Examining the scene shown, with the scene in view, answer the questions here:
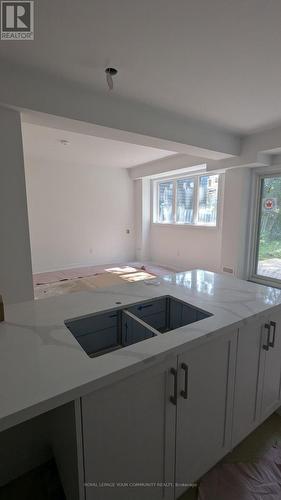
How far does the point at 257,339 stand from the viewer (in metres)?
1.40

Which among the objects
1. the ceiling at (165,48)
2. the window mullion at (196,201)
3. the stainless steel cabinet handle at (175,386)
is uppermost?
the ceiling at (165,48)

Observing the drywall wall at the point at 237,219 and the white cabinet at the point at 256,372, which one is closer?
the white cabinet at the point at 256,372

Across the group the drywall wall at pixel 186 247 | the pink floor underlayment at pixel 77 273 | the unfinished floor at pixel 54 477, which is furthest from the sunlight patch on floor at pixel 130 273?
the unfinished floor at pixel 54 477

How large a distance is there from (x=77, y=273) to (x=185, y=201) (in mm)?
3278

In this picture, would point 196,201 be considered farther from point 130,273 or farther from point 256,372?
point 256,372

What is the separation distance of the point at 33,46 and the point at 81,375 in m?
2.33

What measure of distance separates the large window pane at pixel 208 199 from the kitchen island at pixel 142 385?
403 cm

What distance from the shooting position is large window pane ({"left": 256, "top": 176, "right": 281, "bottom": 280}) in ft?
13.7

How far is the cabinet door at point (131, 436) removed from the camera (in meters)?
0.85

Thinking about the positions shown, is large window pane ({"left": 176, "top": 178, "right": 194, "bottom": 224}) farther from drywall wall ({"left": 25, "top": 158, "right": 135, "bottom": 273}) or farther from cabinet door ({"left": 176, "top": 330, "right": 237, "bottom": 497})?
cabinet door ({"left": 176, "top": 330, "right": 237, "bottom": 497})

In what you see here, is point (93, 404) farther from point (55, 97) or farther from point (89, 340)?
point (55, 97)

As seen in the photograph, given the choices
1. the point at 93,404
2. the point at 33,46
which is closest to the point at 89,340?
the point at 93,404

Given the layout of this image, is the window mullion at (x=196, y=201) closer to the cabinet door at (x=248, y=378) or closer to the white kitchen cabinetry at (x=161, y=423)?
the cabinet door at (x=248, y=378)

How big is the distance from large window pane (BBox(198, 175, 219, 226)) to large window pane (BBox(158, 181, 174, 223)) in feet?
3.34
